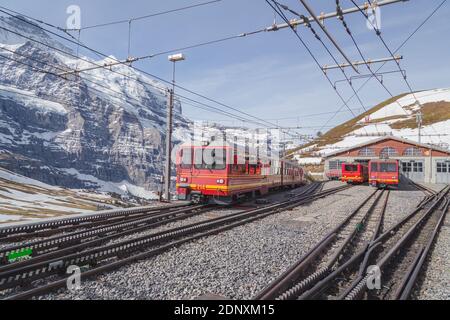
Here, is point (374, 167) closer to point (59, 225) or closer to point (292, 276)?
point (292, 276)

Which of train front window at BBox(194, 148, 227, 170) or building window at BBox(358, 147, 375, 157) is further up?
building window at BBox(358, 147, 375, 157)

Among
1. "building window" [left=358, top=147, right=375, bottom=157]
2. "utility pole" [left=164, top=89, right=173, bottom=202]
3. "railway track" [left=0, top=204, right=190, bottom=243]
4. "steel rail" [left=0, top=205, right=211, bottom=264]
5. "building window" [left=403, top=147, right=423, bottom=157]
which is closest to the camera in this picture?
"steel rail" [left=0, top=205, right=211, bottom=264]

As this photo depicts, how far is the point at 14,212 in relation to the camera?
1114 centimetres

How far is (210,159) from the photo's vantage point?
1355cm

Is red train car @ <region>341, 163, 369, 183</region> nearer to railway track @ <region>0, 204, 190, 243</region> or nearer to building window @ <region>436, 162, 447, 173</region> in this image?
building window @ <region>436, 162, 447, 173</region>

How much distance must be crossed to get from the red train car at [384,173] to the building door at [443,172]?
2245cm

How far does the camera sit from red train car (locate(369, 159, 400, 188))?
27812 millimetres

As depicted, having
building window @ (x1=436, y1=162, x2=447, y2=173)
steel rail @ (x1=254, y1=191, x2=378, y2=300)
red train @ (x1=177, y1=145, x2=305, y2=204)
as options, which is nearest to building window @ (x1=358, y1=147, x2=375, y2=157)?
building window @ (x1=436, y1=162, x2=447, y2=173)

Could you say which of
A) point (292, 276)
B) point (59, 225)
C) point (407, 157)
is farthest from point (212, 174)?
point (407, 157)

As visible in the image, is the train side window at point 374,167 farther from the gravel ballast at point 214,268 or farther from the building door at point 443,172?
the building door at point 443,172

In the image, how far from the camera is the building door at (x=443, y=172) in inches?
1728

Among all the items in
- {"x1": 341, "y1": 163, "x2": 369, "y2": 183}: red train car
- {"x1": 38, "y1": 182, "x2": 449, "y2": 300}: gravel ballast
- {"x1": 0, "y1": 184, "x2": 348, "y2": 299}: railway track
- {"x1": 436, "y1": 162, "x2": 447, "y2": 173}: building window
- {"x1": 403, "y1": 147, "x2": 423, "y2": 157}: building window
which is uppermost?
→ {"x1": 403, "y1": 147, "x2": 423, "y2": 157}: building window
